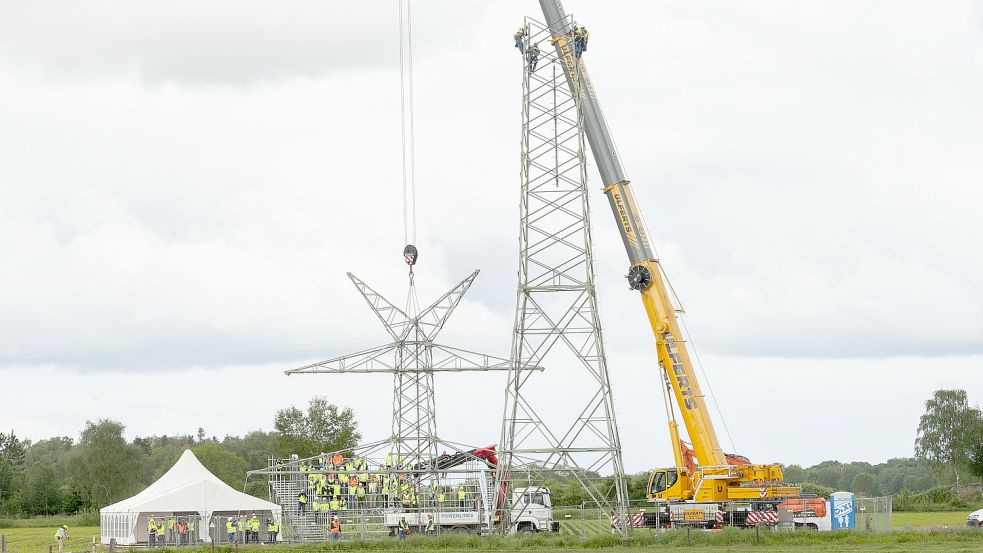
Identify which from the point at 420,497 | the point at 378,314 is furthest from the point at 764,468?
the point at 378,314

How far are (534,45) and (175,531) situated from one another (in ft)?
77.2

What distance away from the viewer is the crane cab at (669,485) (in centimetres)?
4412

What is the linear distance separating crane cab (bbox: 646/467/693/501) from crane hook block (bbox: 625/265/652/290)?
685cm

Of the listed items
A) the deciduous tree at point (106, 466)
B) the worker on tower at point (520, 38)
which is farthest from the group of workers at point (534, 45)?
the deciduous tree at point (106, 466)

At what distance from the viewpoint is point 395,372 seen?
56656 millimetres

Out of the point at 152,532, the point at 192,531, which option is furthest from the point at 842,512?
the point at 152,532

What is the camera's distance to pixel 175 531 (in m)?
47.9

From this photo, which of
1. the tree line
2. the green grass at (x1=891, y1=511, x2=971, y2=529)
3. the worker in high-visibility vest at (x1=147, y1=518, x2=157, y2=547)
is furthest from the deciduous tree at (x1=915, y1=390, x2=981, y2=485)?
the worker in high-visibility vest at (x1=147, y1=518, x2=157, y2=547)

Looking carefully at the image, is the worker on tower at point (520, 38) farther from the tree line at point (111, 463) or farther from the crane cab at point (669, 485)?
the tree line at point (111, 463)

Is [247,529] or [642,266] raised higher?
[642,266]

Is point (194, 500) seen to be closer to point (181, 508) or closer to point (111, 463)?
point (181, 508)

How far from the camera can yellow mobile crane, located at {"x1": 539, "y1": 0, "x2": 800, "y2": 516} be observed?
4278 cm

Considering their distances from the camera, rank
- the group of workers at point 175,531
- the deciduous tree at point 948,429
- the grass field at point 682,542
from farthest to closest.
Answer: the deciduous tree at point 948,429, the group of workers at point 175,531, the grass field at point 682,542

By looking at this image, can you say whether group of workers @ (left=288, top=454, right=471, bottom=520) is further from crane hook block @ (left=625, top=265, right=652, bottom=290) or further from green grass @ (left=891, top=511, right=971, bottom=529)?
green grass @ (left=891, top=511, right=971, bottom=529)
